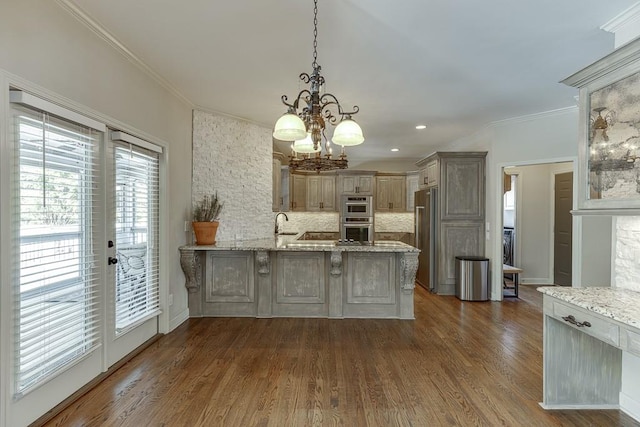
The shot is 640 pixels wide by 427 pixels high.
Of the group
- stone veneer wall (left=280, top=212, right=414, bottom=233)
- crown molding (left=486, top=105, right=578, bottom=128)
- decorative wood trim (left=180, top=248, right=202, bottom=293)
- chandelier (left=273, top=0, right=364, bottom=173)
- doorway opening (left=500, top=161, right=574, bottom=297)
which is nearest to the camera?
chandelier (left=273, top=0, right=364, bottom=173)

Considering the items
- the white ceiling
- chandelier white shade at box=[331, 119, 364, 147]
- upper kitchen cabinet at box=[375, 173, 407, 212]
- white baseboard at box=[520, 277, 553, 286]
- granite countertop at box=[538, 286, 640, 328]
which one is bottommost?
white baseboard at box=[520, 277, 553, 286]

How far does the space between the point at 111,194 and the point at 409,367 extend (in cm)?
298

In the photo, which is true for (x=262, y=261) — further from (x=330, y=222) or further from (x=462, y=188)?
(x=330, y=222)

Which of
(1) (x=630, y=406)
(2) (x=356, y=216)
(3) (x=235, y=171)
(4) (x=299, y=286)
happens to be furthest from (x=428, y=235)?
(1) (x=630, y=406)

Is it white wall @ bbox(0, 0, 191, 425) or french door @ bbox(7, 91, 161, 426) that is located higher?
white wall @ bbox(0, 0, 191, 425)

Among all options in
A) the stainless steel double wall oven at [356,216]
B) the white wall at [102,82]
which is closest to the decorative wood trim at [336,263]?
the white wall at [102,82]

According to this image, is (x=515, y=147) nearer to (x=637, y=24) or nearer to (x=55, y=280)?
(x=637, y=24)

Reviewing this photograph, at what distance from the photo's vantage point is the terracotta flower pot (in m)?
4.15

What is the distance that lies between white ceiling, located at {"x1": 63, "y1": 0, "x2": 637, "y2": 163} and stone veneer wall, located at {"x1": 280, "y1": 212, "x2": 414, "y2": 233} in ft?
13.3

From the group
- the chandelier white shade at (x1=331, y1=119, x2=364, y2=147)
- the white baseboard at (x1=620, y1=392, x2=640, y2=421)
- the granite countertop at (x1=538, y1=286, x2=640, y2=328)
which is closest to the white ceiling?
the chandelier white shade at (x1=331, y1=119, x2=364, y2=147)

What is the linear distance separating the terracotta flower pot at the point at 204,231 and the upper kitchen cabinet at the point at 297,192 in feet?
11.2

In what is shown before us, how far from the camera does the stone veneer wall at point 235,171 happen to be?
4.45 metres

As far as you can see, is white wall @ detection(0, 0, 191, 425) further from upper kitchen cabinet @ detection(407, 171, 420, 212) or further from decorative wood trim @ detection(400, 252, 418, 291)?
upper kitchen cabinet @ detection(407, 171, 420, 212)

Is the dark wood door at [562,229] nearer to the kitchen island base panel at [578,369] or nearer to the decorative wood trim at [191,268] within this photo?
the kitchen island base panel at [578,369]
